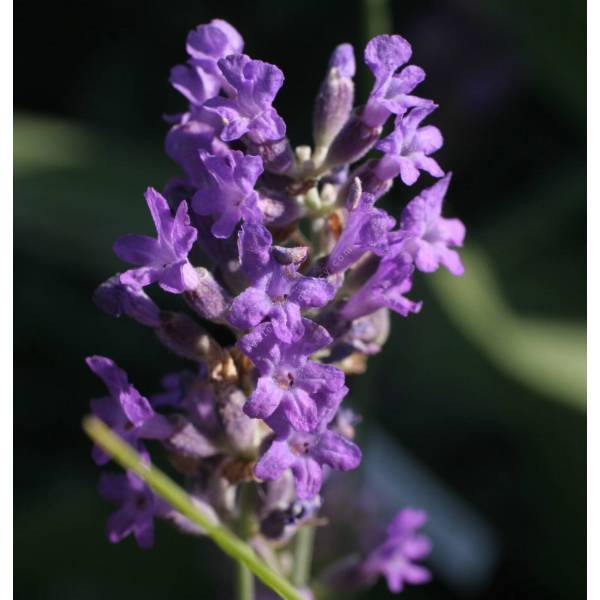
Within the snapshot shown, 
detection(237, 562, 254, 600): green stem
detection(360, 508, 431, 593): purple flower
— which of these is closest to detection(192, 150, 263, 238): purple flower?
detection(237, 562, 254, 600): green stem

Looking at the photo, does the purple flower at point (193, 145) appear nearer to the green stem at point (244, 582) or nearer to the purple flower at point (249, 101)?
the purple flower at point (249, 101)

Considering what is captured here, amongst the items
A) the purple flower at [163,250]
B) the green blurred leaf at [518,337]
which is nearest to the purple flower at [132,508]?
the purple flower at [163,250]

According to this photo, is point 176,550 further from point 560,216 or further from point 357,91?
point 560,216

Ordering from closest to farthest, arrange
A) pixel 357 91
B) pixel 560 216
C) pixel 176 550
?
pixel 357 91 → pixel 176 550 → pixel 560 216

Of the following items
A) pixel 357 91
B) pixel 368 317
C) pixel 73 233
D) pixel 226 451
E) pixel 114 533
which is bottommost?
pixel 73 233

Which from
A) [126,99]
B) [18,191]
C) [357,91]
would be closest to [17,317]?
[18,191]

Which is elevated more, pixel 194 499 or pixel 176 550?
pixel 194 499

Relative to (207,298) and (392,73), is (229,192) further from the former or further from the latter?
(392,73)

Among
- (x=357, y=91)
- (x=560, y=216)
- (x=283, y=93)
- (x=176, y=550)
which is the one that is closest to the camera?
(x=357, y=91)

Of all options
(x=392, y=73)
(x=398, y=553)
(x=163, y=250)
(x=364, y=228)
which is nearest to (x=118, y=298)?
(x=163, y=250)
